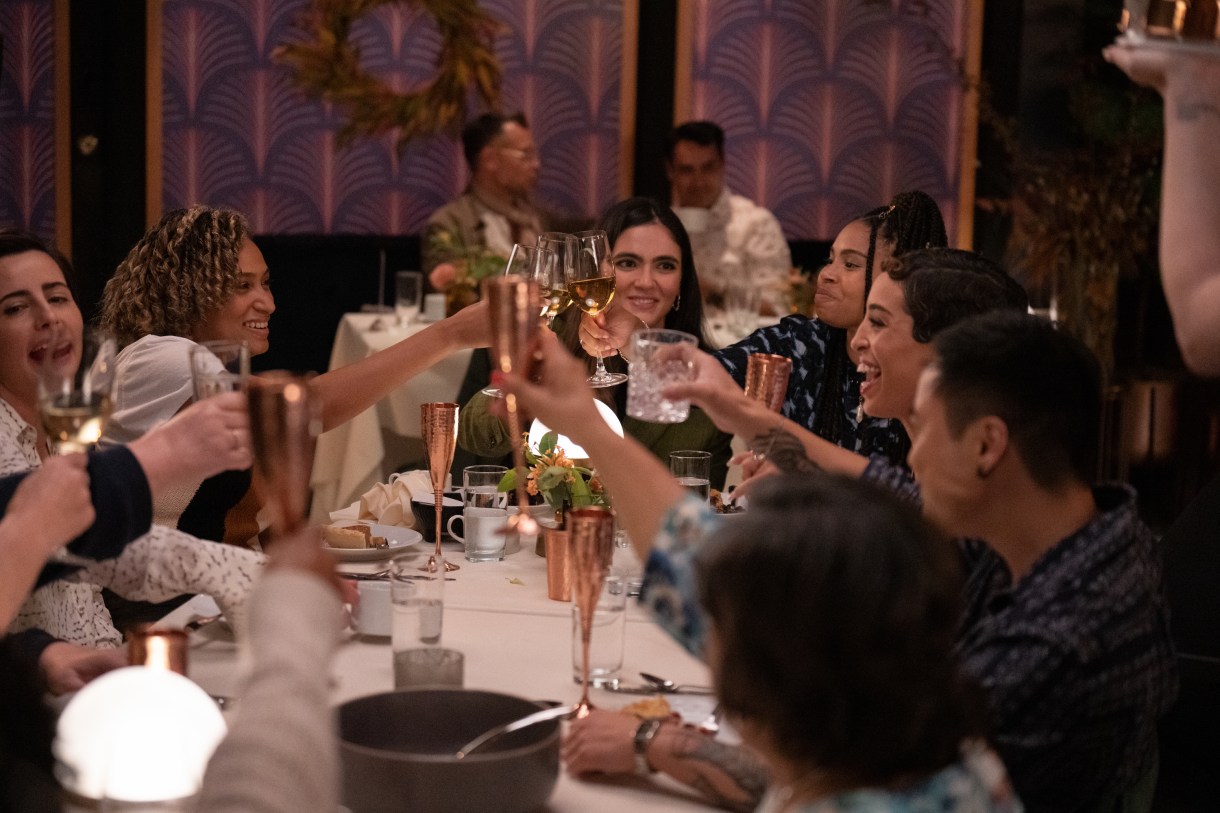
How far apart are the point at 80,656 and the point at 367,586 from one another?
0.39 meters

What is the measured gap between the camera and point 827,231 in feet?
23.9

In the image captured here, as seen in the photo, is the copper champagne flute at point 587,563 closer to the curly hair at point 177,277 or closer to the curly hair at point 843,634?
the curly hair at point 843,634

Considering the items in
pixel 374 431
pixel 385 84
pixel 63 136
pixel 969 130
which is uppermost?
pixel 385 84

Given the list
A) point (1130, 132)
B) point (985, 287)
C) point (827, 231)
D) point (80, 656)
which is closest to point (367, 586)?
point (80, 656)

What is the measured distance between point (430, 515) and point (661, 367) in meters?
0.84

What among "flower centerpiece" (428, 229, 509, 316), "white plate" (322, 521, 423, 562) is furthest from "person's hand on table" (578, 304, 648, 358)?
"flower centerpiece" (428, 229, 509, 316)

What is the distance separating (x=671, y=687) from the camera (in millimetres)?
1810

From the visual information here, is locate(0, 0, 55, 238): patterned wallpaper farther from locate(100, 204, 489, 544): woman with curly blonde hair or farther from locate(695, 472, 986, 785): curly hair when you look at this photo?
locate(695, 472, 986, 785): curly hair

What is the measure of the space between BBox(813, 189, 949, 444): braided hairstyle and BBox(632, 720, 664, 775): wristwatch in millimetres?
1731

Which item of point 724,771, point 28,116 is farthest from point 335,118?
point 724,771

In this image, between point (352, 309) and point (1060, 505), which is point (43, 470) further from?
point (352, 309)

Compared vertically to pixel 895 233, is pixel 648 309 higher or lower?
lower

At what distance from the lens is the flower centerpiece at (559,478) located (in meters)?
2.46

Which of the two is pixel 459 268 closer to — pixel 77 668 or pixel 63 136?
pixel 63 136
